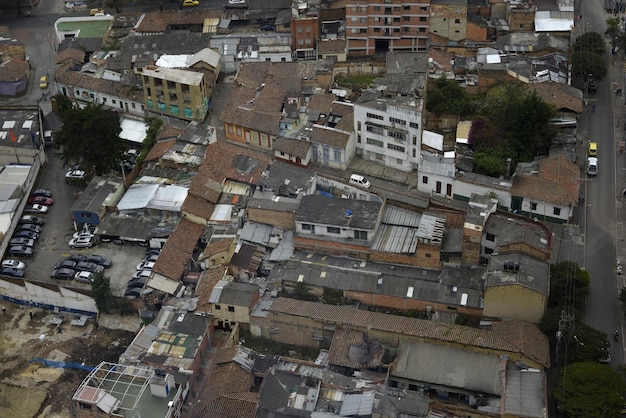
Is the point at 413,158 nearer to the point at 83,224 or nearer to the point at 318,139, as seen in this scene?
the point at 318,139

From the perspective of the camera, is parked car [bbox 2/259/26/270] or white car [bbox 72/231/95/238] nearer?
parked car [bbox 2/259/26/270]

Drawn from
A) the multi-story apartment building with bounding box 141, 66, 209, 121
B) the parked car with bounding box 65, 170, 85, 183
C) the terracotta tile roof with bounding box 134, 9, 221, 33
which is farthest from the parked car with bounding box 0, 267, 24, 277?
the terracotta tile roof with bounding box 134, 9, 221, 33

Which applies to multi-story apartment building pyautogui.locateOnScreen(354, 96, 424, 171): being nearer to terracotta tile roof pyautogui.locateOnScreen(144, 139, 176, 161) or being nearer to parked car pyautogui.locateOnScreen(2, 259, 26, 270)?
terracotta tile roof pyautogui.locateOnScreen(144, 139, 176, 161)

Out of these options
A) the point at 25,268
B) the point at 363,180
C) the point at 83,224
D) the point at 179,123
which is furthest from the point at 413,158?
the point at 25,268

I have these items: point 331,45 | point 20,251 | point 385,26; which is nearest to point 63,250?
point 20,251

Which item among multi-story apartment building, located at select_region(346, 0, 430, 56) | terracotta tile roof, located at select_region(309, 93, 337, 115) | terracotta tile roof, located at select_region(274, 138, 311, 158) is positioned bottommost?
terracotta tile roof, located at select_region(274, 138, 311, 158)
